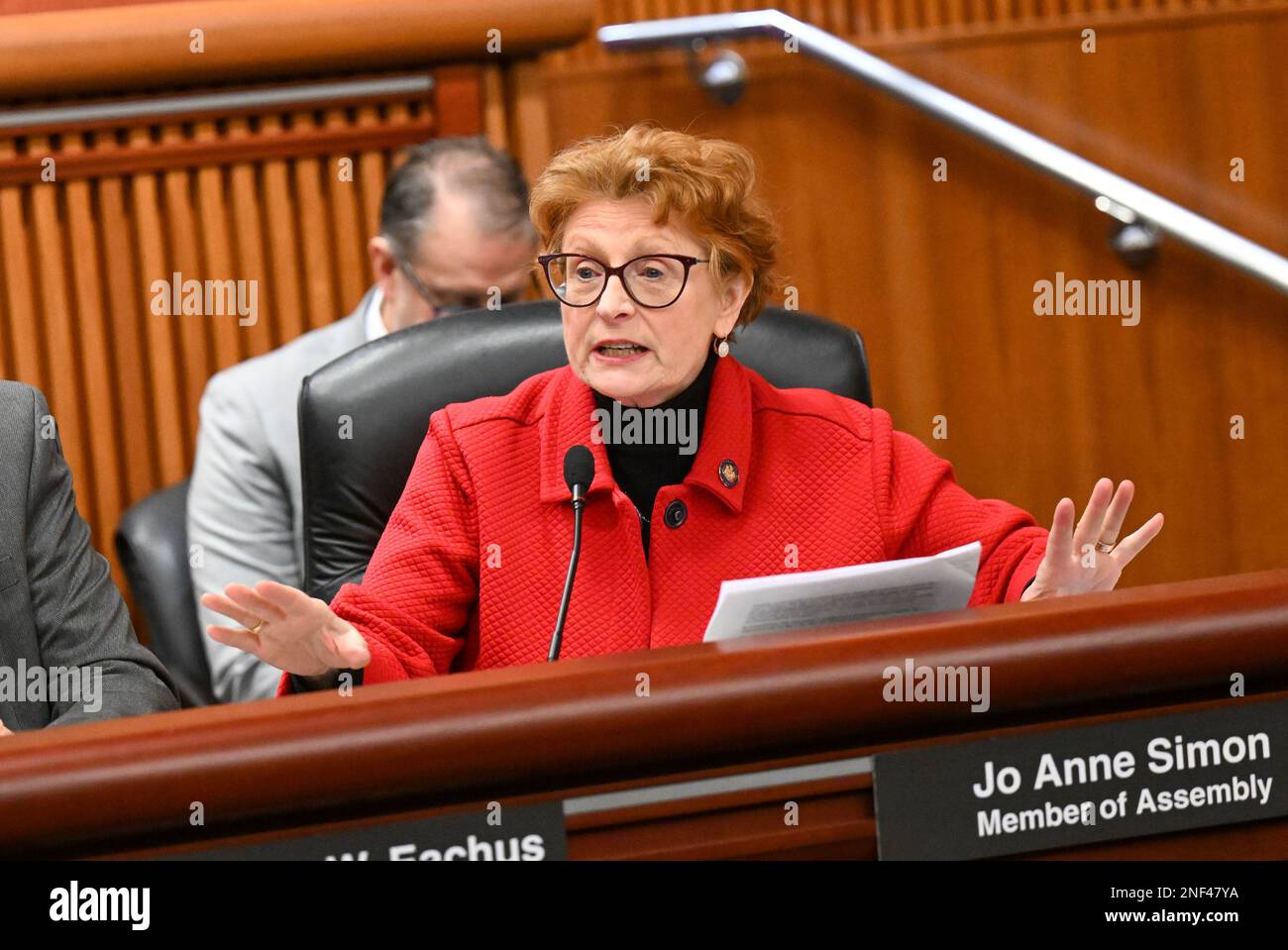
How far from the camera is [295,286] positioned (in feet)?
7.96

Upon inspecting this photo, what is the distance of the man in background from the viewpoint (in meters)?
2.24

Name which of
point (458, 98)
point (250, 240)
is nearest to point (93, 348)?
point (250, 240)

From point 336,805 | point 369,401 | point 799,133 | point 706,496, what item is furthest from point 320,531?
point 799,133

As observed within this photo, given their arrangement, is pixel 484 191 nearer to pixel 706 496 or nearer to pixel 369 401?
pixel 369 401

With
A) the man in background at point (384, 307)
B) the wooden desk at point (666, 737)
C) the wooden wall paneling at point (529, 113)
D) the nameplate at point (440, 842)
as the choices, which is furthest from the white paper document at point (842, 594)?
the wooden wall paneling at point (529, 113)

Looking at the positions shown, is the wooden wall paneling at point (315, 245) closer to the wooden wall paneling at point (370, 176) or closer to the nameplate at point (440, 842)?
the wooden wall paneling at point (370, 176)

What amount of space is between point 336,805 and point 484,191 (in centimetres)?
157

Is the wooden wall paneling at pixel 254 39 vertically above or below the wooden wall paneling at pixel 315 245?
above

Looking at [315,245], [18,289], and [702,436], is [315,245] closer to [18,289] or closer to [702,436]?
[18,289]

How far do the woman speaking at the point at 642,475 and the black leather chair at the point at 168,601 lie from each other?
0.68 metres

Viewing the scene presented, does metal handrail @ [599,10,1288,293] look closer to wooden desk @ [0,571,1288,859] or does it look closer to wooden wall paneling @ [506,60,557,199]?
wooden wall paneling @ [506,60,557,199]

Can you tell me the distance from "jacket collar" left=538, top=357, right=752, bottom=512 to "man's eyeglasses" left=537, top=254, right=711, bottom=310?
0.30 ft

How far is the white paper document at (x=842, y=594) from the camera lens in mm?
1070

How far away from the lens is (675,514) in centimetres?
156
